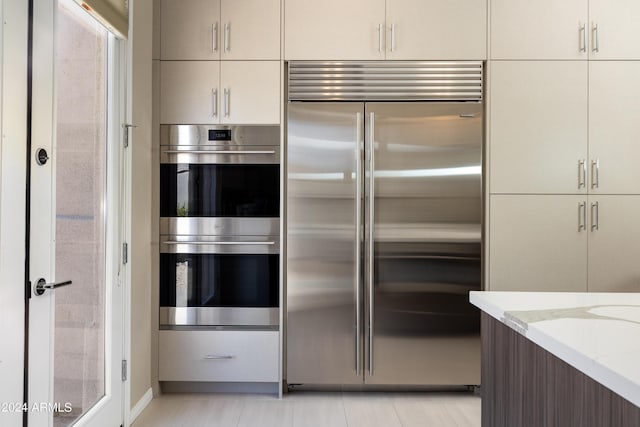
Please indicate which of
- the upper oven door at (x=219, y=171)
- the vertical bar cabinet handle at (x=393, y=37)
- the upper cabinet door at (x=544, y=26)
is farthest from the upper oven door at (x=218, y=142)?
the upper cabinet door at (x=544, y=26)

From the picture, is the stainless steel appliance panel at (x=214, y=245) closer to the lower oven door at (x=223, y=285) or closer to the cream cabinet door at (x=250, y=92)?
the lower oven door at (x=223, y=285)

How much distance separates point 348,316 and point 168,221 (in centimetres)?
130

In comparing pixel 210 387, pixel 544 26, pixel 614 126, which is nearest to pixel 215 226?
pixel 210 387

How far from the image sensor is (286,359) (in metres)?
2.93

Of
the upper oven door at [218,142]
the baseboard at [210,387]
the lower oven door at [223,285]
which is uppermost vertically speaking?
the upper oven door at [218,142]

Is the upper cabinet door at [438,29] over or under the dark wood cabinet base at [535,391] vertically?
over

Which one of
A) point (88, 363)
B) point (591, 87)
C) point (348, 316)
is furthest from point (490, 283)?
point (88, 363)

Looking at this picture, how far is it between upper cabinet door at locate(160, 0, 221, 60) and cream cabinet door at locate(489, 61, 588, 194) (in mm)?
1786

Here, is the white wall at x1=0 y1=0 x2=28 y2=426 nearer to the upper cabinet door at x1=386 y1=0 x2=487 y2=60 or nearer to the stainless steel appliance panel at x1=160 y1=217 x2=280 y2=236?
the stainless steel appliance panel at x1=160 y1=217 x2=280 y2=236

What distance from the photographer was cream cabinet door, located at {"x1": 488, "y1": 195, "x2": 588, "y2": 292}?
2869mm

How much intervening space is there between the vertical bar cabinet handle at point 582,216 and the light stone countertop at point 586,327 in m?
1.37

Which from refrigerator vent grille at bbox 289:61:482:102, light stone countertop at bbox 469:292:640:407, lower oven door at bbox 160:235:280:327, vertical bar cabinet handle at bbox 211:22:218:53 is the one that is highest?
vertical bar cabinet handle at bbox 211:22:218:53

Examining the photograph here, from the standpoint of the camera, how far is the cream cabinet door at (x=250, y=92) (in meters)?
2.89

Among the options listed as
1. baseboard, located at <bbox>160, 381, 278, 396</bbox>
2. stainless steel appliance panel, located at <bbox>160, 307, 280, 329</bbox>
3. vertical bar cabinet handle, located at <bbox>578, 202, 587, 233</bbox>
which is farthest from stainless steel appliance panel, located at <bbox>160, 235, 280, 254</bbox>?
vertical bar cabinet handle, located at <bbox>578, 202, 587, 233</bbox>
